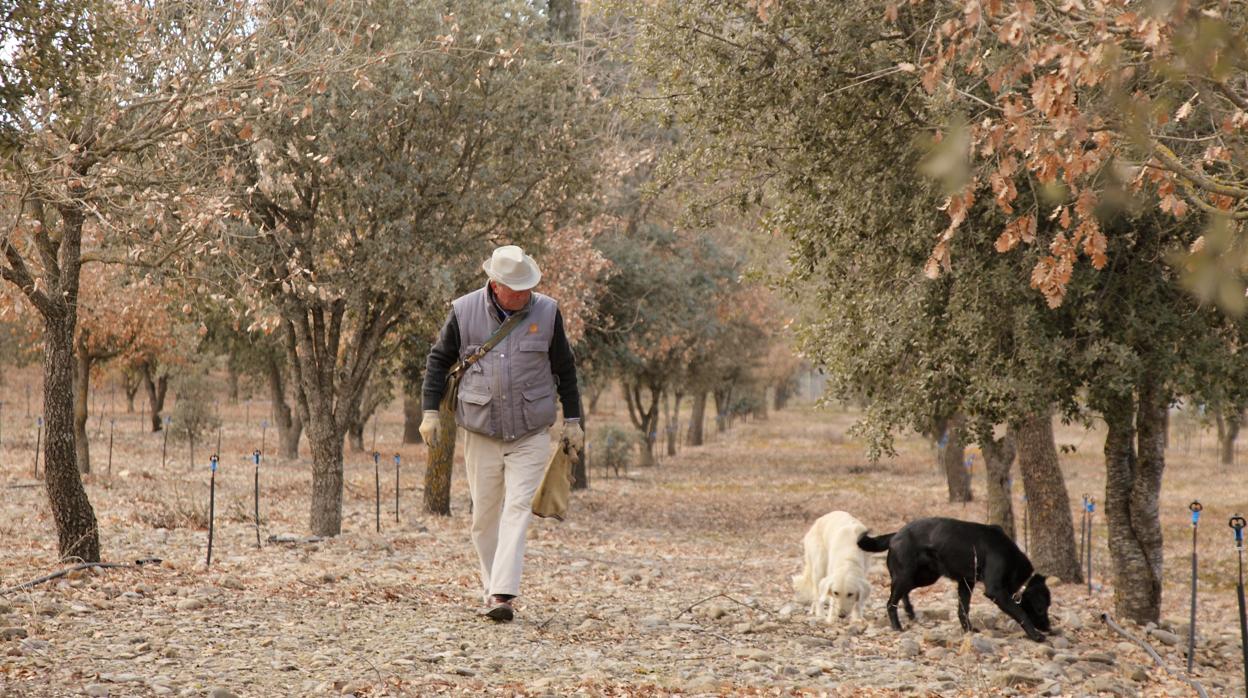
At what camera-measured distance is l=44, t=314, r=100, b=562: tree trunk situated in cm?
986

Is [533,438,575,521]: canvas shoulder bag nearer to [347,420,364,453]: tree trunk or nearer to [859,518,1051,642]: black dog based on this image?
[859,518,1051,642]: black dog

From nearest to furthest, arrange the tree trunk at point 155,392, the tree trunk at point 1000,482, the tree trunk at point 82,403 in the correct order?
the tree trunk at point 1000,482 → the tree trunk at point 82,403 → the tree trunk at point 155,392

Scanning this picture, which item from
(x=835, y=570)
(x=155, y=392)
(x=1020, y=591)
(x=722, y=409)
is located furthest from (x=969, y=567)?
Result: (x=722, y=409)

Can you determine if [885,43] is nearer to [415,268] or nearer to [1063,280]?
[1063,280]

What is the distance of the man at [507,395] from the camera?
27.2 ft

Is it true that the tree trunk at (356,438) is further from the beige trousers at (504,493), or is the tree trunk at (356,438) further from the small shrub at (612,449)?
the beige trousers at (504,493)

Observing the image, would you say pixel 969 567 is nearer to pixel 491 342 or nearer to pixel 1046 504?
pixel 491 342

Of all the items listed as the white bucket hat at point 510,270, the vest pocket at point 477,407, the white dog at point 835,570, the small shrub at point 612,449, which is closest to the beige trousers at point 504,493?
the vest pocket at point 477,407

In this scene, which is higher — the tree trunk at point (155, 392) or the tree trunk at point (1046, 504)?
the tree trunk at point (155, 392)

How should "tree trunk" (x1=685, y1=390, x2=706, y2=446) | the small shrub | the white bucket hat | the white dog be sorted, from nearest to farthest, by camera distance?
the white bucket hat
the white dog
the small shrub
"tree trunk" (x1=685, y1=390, x2=706, y2=446)

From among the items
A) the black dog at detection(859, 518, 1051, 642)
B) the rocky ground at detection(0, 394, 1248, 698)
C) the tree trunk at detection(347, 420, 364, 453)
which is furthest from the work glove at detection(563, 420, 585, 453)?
the tree trunk at detection(347, 420, 364, 453)

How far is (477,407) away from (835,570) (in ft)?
12.6

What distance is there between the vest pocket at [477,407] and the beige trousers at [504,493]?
12 cm

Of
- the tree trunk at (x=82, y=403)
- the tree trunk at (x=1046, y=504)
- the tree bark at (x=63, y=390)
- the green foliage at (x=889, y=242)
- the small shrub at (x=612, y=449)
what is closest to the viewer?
the green foliage at (x=889, y=242)
